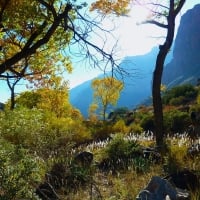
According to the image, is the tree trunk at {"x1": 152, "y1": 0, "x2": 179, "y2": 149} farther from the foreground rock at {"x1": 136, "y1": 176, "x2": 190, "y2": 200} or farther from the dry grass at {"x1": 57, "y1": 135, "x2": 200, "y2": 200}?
the foreground rock at {"x1": 136, "y1": 176, "x2": 190, "y2": 200}

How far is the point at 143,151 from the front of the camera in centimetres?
1246

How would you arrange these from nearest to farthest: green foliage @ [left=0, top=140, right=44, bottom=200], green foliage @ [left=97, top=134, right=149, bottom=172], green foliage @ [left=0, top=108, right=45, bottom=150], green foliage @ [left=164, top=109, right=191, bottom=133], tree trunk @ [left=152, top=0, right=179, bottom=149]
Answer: green foliage @ [left=0, top=140, right=44, bottom=200], green foliage @ [left=0, top=108, right=45, bottom=150], green foliage @ [left=97, top=134, right=149, bottom=172], tree trunk @ [left=152, top=0, right=179, bottom=149], green foliage @ [left=164, top=109, right=191, bottom=133]

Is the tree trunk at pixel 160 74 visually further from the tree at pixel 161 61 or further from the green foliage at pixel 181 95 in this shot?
the green foliage at pixel 181 95

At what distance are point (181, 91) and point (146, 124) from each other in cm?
1536

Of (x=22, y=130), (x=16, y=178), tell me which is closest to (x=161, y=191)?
(x=16, y=178)

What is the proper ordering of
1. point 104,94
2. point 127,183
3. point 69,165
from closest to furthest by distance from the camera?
point 127,183 < point 69,165 < point 104,94

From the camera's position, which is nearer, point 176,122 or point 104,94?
point 176,122

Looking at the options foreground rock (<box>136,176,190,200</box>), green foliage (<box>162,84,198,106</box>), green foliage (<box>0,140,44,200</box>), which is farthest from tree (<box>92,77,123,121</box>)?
green foliage (<box>0,140,44,200</box>)

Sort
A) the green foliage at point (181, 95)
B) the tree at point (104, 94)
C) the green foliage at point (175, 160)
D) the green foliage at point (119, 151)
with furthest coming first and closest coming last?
the tree at point (104, 94) → the green foliage at point (181, 95) → the green foliage at point (119, 151) → the green foliage at point (175, 160)

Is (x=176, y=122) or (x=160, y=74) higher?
(x=160, y=74)

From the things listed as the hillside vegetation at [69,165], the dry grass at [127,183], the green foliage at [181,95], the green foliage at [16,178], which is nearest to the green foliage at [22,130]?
the hillside vegetation at [69,165]

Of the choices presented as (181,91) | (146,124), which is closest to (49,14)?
(146,124)

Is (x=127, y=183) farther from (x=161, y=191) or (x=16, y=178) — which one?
(x=16, y=178)

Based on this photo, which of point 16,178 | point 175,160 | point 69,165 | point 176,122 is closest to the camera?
point 16,178
